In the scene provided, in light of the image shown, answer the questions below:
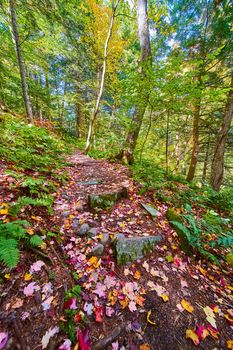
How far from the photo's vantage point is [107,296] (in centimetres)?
194

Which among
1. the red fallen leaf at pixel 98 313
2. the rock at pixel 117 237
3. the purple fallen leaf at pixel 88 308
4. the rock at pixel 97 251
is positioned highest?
the rock at pixel 117 237

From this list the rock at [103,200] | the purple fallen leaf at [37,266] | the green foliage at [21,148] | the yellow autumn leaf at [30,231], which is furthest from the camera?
the green foliage at [21,148]

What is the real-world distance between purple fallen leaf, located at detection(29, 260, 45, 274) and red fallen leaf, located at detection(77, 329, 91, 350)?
795 mm

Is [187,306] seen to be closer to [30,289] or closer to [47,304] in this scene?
[47,304]

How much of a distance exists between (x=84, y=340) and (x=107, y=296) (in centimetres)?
48

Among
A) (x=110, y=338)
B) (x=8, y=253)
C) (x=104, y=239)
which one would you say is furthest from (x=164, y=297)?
(x=8, y=253)

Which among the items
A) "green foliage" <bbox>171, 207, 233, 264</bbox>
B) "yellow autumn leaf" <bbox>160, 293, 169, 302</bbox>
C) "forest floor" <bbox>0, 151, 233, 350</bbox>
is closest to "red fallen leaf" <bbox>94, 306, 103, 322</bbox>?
"forest floor" <bbox>0, 151, 233, 350</bbox>

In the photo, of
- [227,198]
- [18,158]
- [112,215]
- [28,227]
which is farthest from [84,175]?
[227,198]

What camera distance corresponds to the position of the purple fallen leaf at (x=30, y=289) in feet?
5.35

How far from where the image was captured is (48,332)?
4.74ft

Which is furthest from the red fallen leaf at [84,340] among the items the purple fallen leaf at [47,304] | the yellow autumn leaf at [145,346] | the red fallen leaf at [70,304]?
the yellow autumn leaf at [145,346]

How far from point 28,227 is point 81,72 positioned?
41.9 feet

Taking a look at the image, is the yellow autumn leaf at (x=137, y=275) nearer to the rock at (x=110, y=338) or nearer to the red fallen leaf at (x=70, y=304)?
the rock at (x=110, y=338)

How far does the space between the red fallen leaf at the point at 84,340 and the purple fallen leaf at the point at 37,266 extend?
2.61 feet
